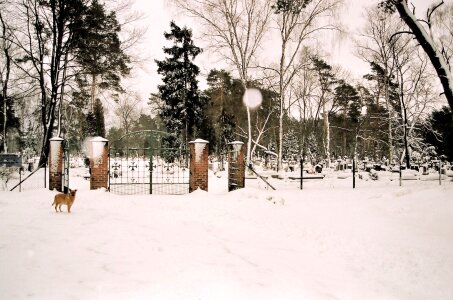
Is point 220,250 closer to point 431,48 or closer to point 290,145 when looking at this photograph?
point 431,48

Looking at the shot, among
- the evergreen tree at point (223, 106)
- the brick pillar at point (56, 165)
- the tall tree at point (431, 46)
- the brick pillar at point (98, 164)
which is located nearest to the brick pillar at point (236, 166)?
the brick pillar at point (98, 164)

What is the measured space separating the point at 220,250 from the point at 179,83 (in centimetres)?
2404

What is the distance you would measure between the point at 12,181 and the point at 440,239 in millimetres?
17084

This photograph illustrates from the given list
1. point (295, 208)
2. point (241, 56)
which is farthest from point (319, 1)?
point (295, 208)

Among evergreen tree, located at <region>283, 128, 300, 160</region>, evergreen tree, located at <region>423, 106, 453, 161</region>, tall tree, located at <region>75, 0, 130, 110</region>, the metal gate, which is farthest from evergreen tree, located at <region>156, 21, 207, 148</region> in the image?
evergreen tree, located at <region>283, 128, 300, 160</region>

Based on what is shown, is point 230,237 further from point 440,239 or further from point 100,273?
point 440,239

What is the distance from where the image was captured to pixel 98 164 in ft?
35.7

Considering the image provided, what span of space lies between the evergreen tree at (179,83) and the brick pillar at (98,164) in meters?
16.4

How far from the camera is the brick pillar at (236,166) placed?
11.8m

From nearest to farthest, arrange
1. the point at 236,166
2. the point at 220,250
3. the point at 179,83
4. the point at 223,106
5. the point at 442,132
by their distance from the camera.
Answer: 1. the point at 220,250
2. the point at 236,166
3. the point at 442,132
4. the point at 179,83
5. the point at 223,106

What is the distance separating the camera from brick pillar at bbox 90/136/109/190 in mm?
10859

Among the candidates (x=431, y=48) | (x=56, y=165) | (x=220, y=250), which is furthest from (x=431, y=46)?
(x=56, y=165)

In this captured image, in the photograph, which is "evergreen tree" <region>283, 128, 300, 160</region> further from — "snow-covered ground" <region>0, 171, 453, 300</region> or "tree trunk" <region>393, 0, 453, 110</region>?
"tree trunk" <region>393, 0, 453, 110</region>

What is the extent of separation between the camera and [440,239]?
6605 mm
